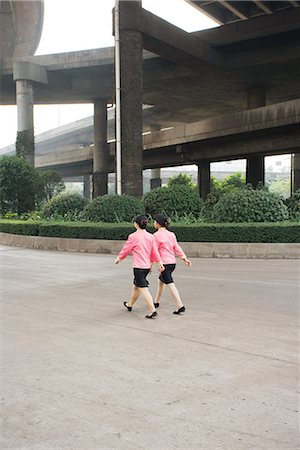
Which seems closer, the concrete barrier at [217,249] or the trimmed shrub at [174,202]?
the concrete barrier at [217,249]

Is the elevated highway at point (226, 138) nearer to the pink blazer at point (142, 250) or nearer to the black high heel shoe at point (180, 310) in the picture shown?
the pink blazer at point (142, 250)

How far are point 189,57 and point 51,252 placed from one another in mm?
17360

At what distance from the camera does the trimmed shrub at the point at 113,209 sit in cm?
1813

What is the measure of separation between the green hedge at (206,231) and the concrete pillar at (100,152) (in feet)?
82.1

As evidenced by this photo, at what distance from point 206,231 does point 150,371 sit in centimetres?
1025

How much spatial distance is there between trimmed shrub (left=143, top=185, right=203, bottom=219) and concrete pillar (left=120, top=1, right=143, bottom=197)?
132 inches

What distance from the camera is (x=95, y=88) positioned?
3869 centimetres

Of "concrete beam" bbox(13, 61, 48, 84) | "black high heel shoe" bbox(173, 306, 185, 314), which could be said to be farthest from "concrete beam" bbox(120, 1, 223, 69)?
"black high heel shoe" bbox(173, 306, 185, 314)

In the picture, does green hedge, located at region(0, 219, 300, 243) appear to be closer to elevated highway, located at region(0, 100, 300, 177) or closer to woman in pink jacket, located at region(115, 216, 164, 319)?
woman in pink jacket, located at region(115, 216, 164, 319)

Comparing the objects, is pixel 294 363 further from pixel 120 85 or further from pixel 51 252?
pixel 120 85

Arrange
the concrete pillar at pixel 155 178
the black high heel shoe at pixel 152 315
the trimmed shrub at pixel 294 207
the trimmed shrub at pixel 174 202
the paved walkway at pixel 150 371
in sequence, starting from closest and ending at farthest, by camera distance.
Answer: the paved walkway at pixel 150 371
the black high heel shoe at pixel 152 315
the trimmed shrub at pixel 294 207
the trimmed shrub at pixel 174 202
the concrete pillar at pixel 155 178

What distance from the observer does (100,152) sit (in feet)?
140

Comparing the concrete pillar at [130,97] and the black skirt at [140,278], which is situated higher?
the concrete pillar at [130,97]

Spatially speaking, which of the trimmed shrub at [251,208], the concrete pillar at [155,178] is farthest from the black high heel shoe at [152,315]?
the concrete pillar at [155,178]
